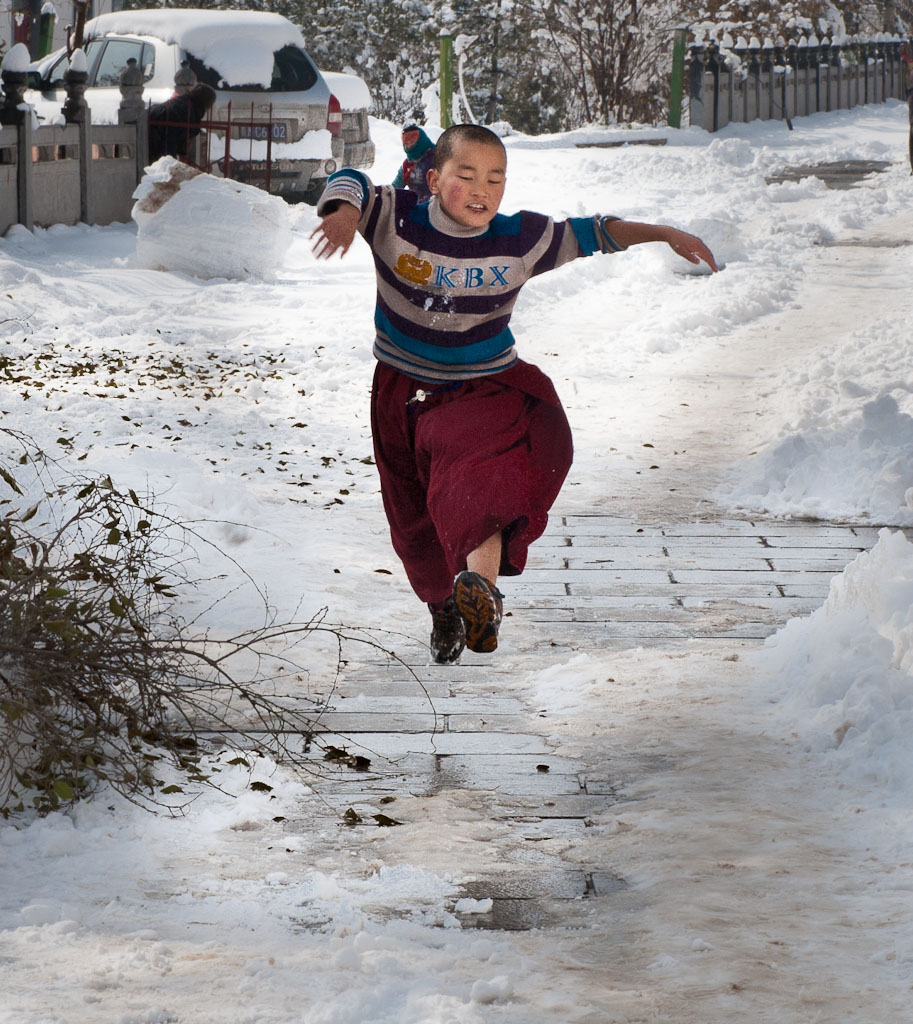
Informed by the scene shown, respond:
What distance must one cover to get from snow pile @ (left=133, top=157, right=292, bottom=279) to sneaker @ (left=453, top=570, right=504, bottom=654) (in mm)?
10392

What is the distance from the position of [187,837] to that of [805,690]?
186cm

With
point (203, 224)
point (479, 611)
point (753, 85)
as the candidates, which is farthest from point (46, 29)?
point (479, 611)

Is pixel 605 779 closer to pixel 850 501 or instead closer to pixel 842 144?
pixel 850 501

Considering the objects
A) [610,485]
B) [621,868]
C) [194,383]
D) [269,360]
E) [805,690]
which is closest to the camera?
[621,868]

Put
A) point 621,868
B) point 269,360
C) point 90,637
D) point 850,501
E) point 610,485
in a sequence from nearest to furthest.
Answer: point 621,868 < point 90,637 < point 850,501 < point 610,485 < point 269,360

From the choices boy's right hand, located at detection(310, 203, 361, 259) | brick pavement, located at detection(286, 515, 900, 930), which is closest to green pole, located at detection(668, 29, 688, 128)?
brick pavement, located at detection(286, 515, 900, 930)

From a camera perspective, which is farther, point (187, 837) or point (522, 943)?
point (187, 837)

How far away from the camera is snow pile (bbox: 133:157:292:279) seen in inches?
531

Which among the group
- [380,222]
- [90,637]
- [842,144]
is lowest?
[90,637]

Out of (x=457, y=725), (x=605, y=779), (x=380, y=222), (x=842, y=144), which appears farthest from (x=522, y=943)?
(x=842, y=144)

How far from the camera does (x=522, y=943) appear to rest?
3.17 meters

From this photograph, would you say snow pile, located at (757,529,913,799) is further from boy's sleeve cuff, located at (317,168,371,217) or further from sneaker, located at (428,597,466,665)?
Answer: boy's sleeve cuff, located at (317,168,371,217)

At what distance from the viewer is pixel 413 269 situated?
13.4 ft

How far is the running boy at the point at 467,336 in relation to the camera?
395 centimetres
